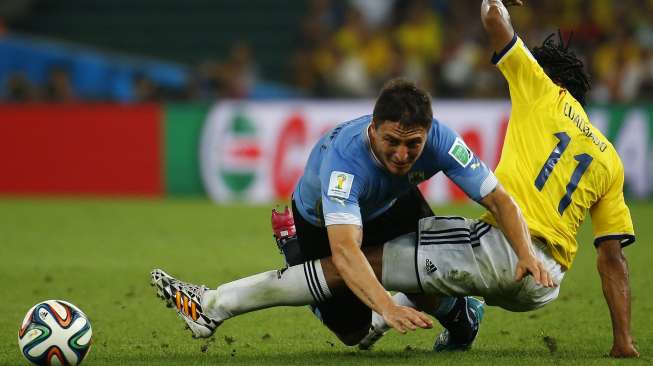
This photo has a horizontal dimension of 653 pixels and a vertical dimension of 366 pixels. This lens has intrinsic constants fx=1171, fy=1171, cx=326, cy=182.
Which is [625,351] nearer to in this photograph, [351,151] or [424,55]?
[351,151]

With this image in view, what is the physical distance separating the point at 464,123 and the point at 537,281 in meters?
10.1

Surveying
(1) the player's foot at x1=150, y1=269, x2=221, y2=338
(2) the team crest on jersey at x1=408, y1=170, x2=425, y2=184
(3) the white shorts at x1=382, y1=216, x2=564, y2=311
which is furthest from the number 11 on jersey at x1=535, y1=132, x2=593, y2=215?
(1) the player's foot at x1=150, y1=269, x2=221, y2=338

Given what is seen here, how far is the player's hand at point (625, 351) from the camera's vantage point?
5.95 meters

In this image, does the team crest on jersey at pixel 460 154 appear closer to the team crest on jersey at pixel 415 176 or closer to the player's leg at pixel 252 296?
the team crest on jersey at pixel 415 176

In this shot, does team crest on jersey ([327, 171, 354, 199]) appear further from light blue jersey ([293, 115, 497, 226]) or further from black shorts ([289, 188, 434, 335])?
black shorts ([289, 188, 434, 335])

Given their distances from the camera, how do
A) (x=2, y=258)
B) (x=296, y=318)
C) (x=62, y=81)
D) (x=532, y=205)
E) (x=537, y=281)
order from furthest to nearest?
(x=62, y=81)
(x=2, y=258)
(x=296, y=318)
(x=532, y=205)
(x=537, y=281)

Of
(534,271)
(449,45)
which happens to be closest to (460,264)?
(534,271)

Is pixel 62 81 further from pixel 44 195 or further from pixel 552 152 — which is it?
pixel 552 152

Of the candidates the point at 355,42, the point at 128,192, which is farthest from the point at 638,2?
the point at 128,192

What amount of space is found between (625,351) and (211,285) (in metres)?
3.74

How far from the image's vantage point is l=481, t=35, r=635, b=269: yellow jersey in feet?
19.7

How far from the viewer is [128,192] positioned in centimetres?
1630

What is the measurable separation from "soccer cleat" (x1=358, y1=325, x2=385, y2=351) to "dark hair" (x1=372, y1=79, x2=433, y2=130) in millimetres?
1287

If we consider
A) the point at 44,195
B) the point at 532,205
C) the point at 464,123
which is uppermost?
the point at 532,205
